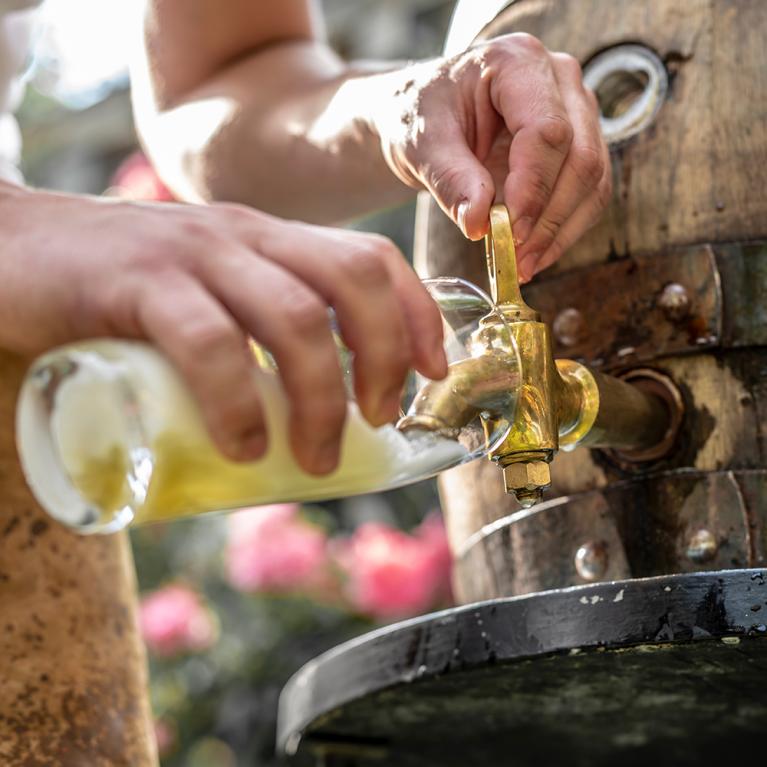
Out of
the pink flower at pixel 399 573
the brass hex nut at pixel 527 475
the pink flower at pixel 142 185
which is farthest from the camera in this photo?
the pink flower at pixel 142 185

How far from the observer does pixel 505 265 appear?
0.88 metres

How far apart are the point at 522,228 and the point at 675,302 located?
192mm

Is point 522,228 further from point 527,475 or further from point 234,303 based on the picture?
point 234,303

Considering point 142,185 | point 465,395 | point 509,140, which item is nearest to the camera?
point 465,395

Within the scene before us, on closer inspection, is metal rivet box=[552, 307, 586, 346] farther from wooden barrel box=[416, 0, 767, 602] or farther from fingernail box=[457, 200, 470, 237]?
fingernail box=[457, 200, 470, 237]

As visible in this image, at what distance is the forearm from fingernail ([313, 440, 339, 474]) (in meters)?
0.56

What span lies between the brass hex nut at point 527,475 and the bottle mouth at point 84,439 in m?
0.33

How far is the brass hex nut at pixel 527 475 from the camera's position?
2.79 ft

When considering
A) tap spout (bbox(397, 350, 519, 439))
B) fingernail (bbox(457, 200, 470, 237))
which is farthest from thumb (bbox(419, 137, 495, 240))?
tap spout (bbox(397, 350, 519, 439))

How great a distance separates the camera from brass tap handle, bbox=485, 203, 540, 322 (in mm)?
871

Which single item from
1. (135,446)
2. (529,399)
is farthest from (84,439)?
(529,399)

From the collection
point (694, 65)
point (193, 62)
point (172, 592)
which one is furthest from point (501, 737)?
point (172, 592)

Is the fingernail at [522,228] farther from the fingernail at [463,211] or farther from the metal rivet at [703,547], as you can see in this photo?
the metal rivet at [703,547]

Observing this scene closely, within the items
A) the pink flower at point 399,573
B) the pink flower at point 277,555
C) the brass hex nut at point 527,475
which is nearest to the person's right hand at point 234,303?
the brass hex nut at point 527,475
